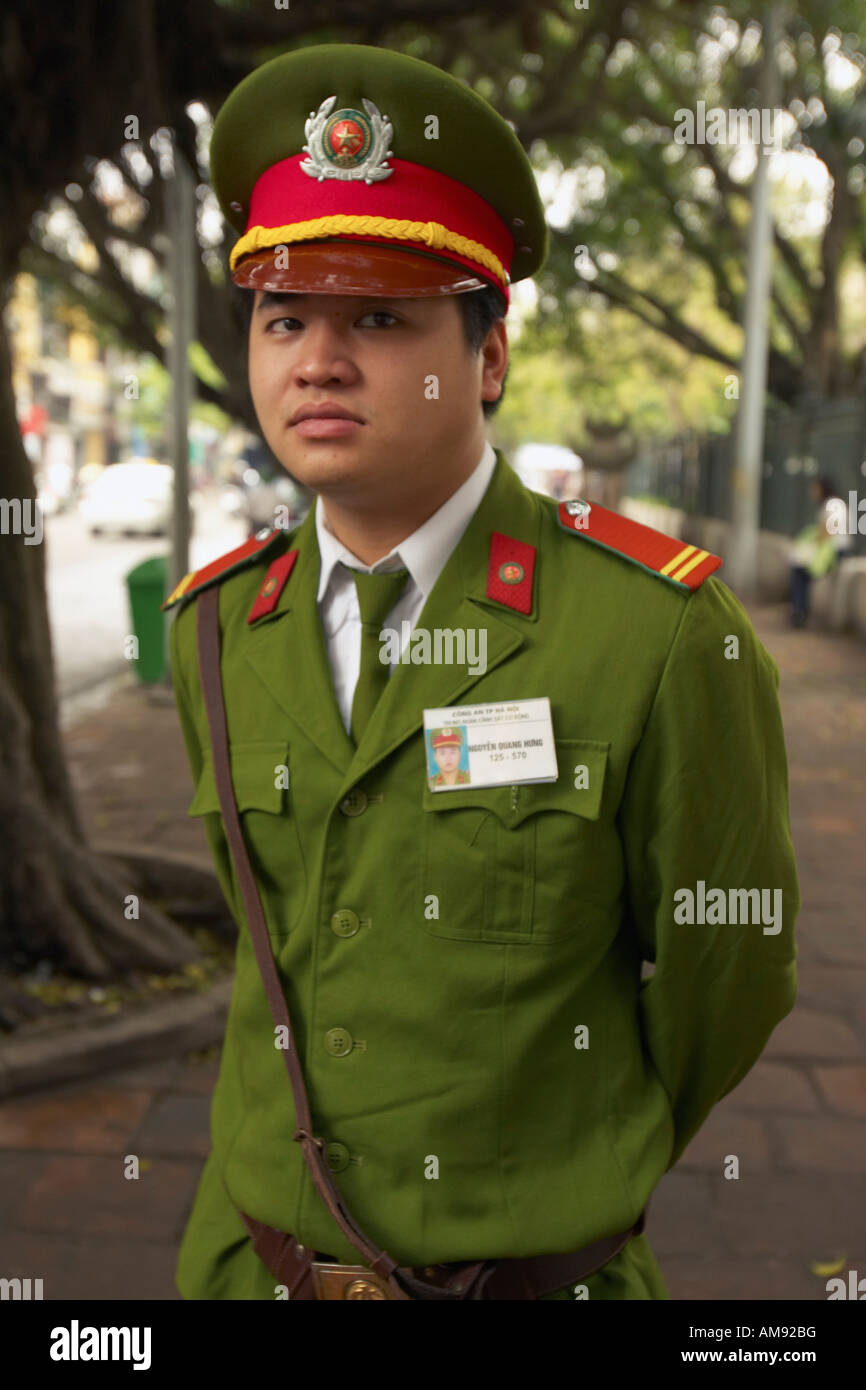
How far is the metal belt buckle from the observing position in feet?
5.18

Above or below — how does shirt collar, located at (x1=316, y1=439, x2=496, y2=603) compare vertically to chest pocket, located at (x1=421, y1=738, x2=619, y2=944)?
above

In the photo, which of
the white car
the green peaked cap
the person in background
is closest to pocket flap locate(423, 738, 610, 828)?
the green peaked cap

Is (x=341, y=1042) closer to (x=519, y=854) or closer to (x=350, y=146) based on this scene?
(x=519, y=854)

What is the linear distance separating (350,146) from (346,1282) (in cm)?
128

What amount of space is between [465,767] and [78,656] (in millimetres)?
11951

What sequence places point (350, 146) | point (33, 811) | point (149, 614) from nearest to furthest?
point (350, 146)
point (33, 811)
point (149, 614)

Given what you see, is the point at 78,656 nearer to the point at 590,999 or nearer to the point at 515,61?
the point at 515,61

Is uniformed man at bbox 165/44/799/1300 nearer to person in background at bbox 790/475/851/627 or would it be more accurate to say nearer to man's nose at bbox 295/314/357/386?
man's nose at bbox 295/314/357/386

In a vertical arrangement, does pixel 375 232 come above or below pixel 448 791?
above

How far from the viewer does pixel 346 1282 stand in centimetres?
160

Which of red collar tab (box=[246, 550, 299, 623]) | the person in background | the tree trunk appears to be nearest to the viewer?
red collar tab (box=[246, 550, 299, 623])

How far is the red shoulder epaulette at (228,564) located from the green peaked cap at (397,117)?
461 mm
